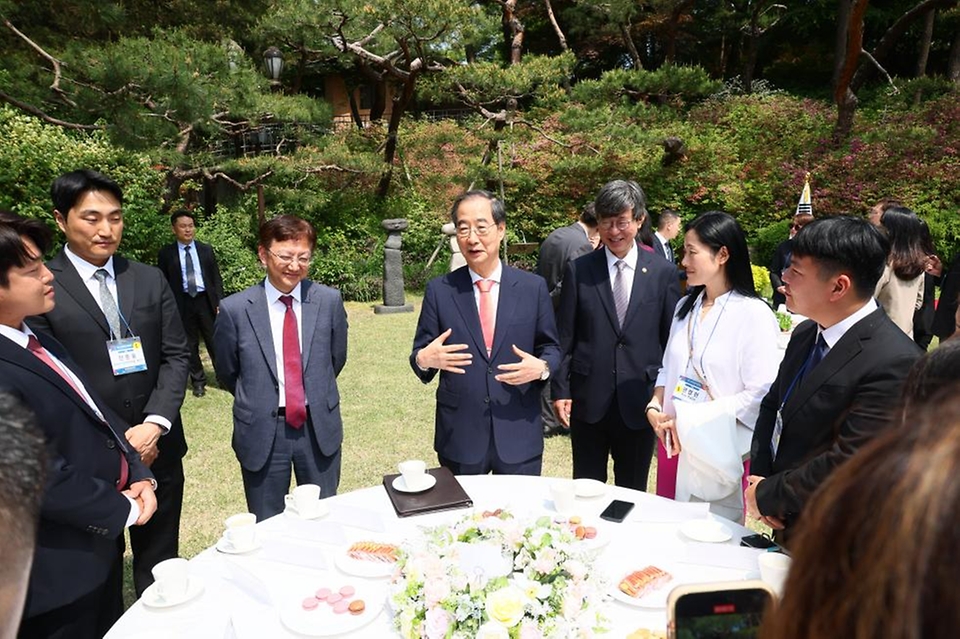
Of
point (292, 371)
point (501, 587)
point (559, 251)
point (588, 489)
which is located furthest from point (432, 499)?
point (559, 251)

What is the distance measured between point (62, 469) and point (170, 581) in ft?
1.69

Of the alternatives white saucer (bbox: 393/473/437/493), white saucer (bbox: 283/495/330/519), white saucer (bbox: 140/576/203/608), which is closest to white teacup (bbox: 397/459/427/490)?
white saucer (bbox: 393/473/437/493)

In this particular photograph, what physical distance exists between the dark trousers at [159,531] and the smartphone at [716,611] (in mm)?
2521

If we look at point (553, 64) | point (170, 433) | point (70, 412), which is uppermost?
point (553, 64)

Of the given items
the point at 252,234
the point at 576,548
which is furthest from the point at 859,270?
the point at 252,234

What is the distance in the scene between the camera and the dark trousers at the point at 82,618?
173 centimetres

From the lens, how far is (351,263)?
12.1m

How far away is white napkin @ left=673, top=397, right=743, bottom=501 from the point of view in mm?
2180

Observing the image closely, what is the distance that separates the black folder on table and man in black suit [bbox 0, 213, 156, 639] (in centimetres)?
86

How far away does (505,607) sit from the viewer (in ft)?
4.04

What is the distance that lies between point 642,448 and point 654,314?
2.33ft

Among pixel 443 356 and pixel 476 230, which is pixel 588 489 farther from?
pixel 476 230

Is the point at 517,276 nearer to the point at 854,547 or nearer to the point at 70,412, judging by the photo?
the point at 70,412

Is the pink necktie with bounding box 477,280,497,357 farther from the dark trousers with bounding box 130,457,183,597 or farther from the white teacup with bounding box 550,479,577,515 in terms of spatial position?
the dark trousers with bounding box 130,457,183,597
